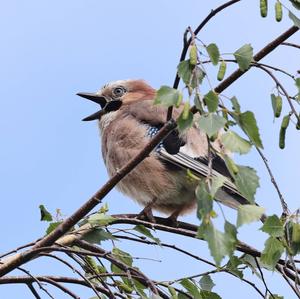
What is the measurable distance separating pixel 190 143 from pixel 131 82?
1845mm

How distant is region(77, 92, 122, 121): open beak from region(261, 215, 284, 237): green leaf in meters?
4.19

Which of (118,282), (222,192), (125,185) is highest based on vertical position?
(125,185)

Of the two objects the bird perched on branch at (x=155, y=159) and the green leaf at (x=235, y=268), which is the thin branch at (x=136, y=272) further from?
the bird perched on branch at (x=155, y=159)

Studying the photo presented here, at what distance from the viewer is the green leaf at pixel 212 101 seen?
290cm

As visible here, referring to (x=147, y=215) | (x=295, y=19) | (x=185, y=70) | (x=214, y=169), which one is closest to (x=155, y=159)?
(x=147, y=215)

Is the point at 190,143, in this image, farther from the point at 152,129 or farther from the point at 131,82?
the point at 131,82

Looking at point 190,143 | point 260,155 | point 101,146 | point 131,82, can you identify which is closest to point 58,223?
point 260,155

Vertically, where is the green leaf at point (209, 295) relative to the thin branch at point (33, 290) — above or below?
below

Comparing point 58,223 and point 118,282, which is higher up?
point 58,223

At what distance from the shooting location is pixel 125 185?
20.6 ft

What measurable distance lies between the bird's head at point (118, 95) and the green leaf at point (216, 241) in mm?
4487

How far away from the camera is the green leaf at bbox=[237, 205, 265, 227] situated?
9.21 feet

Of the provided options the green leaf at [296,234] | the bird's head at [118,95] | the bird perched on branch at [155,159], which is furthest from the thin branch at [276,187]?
the bird's head at [118,95]

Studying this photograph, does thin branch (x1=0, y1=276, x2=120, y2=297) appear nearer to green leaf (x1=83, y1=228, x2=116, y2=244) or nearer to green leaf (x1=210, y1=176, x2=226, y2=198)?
green leaf (x1=83, y1=228, x2=116, y2=244)
